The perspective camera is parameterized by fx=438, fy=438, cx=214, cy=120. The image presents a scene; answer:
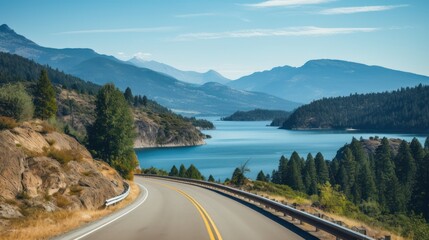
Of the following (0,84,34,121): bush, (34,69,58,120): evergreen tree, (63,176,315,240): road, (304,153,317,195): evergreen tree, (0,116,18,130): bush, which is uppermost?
(34,69,58,120): evergreen tree

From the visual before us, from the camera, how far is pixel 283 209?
20828 mm

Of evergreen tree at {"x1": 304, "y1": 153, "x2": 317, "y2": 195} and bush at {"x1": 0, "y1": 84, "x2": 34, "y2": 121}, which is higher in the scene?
bush at {"x1": 0, "y1": 84, "x2": 34, "y2": 121}

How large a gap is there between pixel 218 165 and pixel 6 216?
407 ft

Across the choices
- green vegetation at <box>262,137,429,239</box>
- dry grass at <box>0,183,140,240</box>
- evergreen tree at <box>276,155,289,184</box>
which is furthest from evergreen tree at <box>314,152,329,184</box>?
dry grass at <box>0,183,140,240</box>

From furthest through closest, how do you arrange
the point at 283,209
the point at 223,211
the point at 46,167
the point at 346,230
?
the point at 46,167
the point at 223,211
the point at 283,209
the point at 346,230

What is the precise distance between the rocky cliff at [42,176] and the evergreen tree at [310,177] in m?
80.8

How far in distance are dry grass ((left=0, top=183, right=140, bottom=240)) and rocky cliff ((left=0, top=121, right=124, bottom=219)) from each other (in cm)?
174

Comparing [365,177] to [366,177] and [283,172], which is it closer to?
[366,177]

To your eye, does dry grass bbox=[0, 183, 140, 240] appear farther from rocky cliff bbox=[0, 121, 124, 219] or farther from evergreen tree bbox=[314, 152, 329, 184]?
evergreen tree bbox=[314, 152, 329, 184]

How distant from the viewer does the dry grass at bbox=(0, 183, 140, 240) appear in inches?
535

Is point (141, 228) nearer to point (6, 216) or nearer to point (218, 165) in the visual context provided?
point (6, 216)

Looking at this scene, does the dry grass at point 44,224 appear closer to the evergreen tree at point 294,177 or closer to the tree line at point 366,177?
the tree line at point 366,177

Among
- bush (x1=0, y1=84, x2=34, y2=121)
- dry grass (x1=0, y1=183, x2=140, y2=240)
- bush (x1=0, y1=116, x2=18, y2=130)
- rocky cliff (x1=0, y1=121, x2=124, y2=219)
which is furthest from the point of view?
bush (x1=0, y1=84, x2=34, y2=121)

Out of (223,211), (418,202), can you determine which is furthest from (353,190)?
(223,211)
